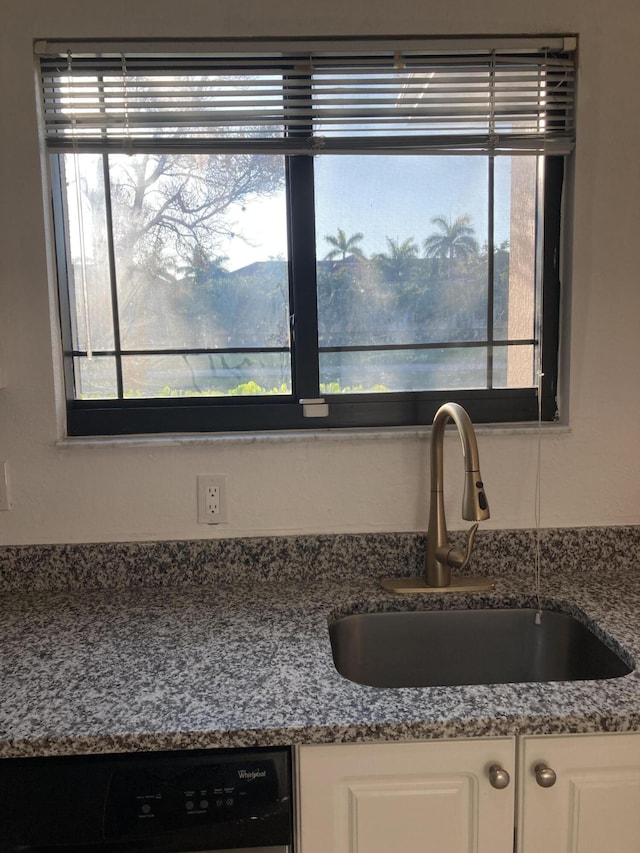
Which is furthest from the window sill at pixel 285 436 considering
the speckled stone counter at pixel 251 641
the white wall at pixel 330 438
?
the speckled stone counter at pixel 251 641

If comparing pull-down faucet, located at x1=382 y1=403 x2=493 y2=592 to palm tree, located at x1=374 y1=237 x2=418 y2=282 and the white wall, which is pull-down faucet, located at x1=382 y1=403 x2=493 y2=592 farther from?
palm tree, located at x1=374 y1=237 x2=418 y2=282

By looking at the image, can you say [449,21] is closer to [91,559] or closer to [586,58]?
[586,58]

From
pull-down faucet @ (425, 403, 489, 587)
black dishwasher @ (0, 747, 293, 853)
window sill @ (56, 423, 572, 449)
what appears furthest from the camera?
window sill @ (56, 423, 572, 449)

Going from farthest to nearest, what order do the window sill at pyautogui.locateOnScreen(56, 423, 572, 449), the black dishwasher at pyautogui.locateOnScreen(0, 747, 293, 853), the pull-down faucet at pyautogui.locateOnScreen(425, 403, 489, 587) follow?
the window sill at pyautogui.locateOnScreen(56, 423, 572, 449) → the pull-down faucet at pyautogui.locateOnScreen(425, 403, 489, 587) → the black dishwasher at pyautogui.locateOnScreen(0, 747, 293, 853)

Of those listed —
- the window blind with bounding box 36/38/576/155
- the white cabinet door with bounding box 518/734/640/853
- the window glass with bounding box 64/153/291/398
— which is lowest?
the white cabinet door with bounding box 518/734/640/853

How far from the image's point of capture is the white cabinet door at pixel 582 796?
929 millimetres

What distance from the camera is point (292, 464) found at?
57.6 inches

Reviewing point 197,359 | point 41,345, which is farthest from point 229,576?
point 41,345

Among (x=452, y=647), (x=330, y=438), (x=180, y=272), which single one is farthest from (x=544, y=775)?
(x=180, y=272)

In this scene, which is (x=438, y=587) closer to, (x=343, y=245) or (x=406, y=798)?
(x=406, y=798)

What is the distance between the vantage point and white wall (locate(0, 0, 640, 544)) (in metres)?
1.35

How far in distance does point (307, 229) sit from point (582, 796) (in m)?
1.23

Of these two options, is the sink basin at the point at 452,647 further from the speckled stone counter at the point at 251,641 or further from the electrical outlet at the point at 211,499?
the electrical outlet at the point at 211,499

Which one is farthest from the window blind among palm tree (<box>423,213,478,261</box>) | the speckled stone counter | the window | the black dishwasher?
the black dishwasher
